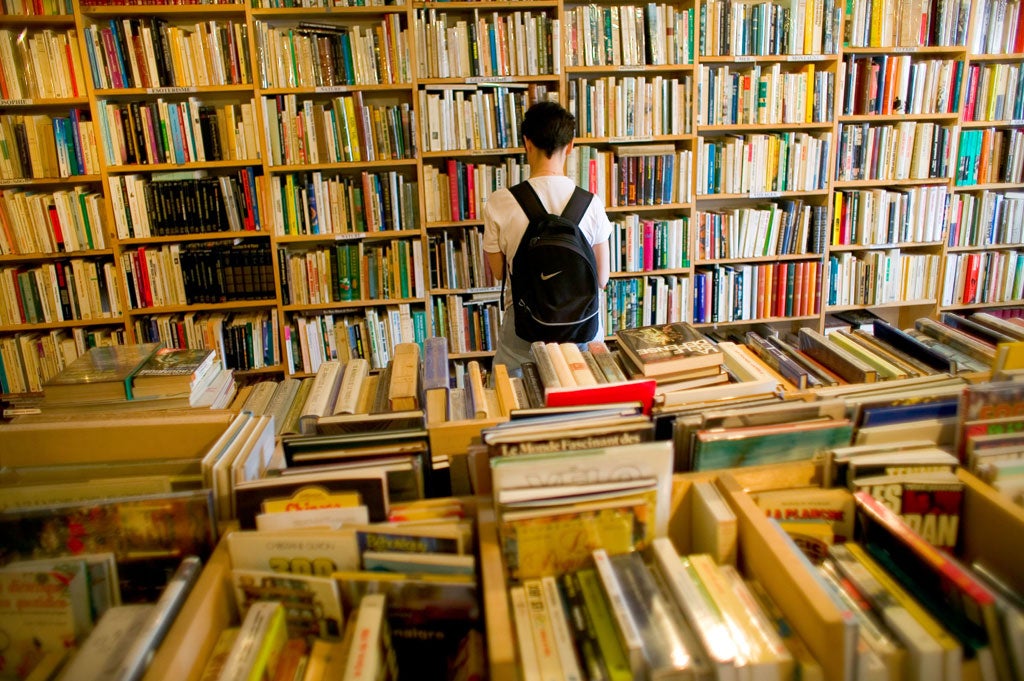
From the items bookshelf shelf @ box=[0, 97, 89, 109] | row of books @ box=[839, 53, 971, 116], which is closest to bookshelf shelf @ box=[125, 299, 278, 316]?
bookshelf shelf @ box=[0, 97, 89, 109]

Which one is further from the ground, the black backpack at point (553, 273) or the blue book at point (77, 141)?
the blue book at point (77, 141)

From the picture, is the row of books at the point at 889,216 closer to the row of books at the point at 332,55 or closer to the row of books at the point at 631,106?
the row of books at the point at 631,106

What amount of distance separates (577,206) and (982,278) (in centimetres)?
279

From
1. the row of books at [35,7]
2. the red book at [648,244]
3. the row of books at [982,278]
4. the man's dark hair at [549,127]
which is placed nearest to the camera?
the man's dark hair at [549,127]

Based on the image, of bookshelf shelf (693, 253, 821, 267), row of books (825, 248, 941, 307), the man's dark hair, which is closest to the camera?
the man's dark hair

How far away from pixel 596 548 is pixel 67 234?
3116 millimetres

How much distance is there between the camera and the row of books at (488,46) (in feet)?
9.85

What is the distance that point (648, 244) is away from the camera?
10.9 ft

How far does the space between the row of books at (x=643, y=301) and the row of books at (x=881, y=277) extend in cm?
81

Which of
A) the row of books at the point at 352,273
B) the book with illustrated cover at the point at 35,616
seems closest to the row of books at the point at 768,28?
the row of books at the point at 352,273

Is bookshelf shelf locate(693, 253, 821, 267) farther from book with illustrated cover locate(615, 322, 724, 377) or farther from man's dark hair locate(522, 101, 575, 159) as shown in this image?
book with illustrated cover locate(615, 322, 724, 377)

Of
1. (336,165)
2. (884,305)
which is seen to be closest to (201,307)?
(336,165)

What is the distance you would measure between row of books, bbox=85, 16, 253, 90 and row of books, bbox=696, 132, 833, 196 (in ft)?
7.08

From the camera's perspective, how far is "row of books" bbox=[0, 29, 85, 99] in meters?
2.91
